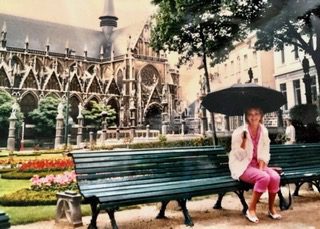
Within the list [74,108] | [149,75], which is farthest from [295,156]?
[149,75]

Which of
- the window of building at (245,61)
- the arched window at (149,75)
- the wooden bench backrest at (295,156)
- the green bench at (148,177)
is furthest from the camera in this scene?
the arched window at (149,75)

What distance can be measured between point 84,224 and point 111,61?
90.0ft

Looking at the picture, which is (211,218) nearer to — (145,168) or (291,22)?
(145,168)

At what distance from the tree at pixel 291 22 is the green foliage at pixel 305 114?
4.24 feet

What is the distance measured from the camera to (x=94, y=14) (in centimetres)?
999

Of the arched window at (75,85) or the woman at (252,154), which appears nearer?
the woman at (252,154)

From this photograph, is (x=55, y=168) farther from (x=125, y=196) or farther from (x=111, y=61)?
(x=111, y=61)

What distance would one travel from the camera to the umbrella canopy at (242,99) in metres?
4.48

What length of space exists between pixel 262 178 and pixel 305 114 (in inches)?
340

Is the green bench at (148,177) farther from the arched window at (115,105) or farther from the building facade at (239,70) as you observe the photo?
the arched window at (115,105)

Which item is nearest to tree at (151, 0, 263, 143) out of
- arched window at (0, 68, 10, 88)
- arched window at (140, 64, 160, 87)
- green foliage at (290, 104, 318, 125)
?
green foliage at (290, 104, 318, 125)

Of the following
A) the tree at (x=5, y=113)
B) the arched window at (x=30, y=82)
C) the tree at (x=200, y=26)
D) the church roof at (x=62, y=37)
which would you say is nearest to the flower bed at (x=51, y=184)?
the tree at (x=200, y=26)

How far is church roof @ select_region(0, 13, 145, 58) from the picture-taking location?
99.4 feet

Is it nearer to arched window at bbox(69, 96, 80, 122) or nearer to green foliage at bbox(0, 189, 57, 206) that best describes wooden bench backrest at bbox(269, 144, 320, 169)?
green foliage at bbox(0, 189, 57, 206)
